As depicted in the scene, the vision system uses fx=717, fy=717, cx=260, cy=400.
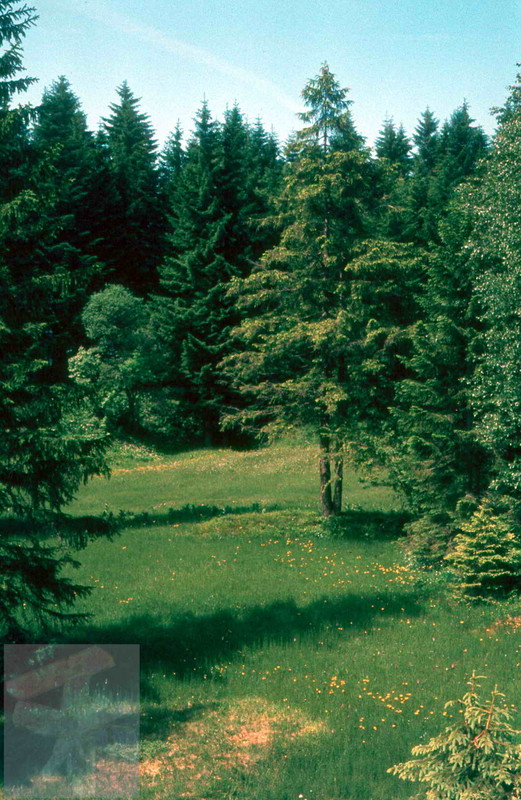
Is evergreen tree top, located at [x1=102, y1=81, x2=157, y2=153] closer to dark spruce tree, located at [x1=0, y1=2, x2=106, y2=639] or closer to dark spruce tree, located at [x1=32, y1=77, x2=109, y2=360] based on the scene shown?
dark spruce tree, located at [x1=32, y1=77, x2=109, y2=360]

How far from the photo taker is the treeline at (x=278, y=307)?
10.7 meters

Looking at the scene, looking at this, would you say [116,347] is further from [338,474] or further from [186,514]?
[338,474]

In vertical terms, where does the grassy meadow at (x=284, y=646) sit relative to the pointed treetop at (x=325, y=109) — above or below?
below

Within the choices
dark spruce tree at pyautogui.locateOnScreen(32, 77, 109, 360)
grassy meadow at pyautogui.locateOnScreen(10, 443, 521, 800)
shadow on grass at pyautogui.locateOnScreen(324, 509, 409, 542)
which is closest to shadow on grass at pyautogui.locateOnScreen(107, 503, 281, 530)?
grassy meadow at pyautogui.locateOnScreen(10, 443, 521, 800)

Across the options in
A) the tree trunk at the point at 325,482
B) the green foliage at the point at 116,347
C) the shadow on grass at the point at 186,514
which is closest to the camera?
the tree trunk at the point at 325,482

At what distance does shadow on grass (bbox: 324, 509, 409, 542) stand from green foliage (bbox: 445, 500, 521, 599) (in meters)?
6.13

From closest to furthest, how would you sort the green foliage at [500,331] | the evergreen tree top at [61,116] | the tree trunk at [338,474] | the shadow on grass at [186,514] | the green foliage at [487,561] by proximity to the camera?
the green foliage at [487,561] → the green foliage at [500,331] → the tree trunk at [338,474] → the shadow on grass at [186,514] → the evergreen tree top at [61,116]

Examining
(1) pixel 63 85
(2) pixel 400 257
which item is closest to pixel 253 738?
(2) pixel 400 257

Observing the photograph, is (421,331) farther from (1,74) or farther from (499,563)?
(1,74)

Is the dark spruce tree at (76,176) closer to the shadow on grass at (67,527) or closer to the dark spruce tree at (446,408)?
the dark spruce tree at (446,408)

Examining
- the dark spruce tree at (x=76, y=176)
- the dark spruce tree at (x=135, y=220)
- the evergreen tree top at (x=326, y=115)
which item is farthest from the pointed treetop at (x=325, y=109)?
the dark spruce tree at (x=135, y=220)

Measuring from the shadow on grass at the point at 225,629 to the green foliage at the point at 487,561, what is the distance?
1272 millimetres

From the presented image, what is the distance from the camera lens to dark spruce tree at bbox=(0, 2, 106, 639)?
10.2 metres

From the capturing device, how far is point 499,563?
15.8 meters
